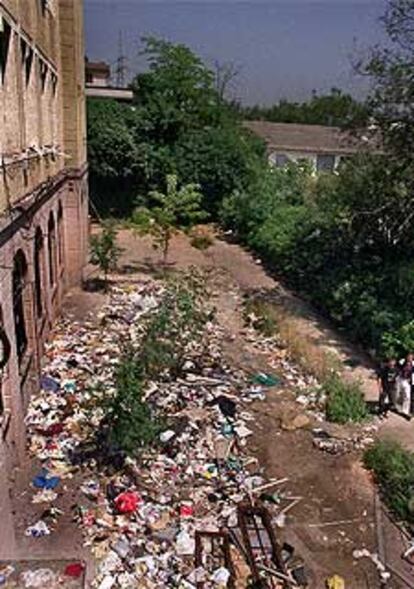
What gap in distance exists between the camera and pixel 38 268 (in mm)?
12266

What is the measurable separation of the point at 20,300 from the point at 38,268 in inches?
84.9

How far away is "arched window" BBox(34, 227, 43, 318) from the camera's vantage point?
39.2 ft

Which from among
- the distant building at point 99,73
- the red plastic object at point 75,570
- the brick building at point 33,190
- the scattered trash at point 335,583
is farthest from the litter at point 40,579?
the distant building at point 99,73

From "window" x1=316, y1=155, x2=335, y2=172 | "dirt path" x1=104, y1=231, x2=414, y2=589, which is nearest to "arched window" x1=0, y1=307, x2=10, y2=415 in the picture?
"dirt path" x1=104, y1=231, x2=414, y2=589

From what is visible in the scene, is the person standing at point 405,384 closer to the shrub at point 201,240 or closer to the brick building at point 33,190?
the brick building at point 33,190

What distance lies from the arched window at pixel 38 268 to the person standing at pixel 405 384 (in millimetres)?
7173

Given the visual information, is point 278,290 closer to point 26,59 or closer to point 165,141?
point 26,59

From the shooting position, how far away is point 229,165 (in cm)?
2766

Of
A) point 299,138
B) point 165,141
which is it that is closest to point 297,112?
point 299,138

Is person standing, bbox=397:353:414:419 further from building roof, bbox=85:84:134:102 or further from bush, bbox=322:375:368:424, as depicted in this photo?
building roof, bbox=85:84:134:102

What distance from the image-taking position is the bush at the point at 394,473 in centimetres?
805

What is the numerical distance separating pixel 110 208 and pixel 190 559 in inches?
949

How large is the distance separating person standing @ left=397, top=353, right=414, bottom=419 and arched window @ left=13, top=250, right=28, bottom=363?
677cm

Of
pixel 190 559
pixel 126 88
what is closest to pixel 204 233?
pixel 126 88
